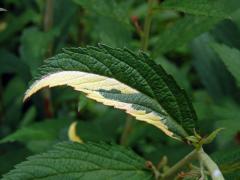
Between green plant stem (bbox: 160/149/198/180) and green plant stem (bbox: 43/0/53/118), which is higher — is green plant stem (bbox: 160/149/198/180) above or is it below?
below

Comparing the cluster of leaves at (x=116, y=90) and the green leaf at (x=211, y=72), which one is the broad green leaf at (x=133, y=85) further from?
the green leaf at (x=211, y=72)

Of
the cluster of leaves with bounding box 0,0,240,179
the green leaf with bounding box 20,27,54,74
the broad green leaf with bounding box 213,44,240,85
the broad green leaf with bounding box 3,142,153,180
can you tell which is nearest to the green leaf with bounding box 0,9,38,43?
the cluster of leaves with bounding box 0,0,240,179

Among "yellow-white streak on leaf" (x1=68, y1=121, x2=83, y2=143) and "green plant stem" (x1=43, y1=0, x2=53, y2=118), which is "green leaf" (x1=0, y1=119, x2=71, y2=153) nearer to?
"yellow-white streak on leaf" (x1=68, y1=121, x2=83, y2=143)

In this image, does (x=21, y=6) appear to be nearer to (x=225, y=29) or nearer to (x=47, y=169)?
(x=225, y=29)

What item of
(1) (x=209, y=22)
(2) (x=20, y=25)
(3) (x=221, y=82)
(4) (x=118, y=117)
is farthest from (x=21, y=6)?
(1) (x=209, y=22)

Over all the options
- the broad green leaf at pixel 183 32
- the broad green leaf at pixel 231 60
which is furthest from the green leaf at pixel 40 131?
the broad green leaf at pixel 231 60

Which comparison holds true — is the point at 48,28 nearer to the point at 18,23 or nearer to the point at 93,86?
the point at 18,23
